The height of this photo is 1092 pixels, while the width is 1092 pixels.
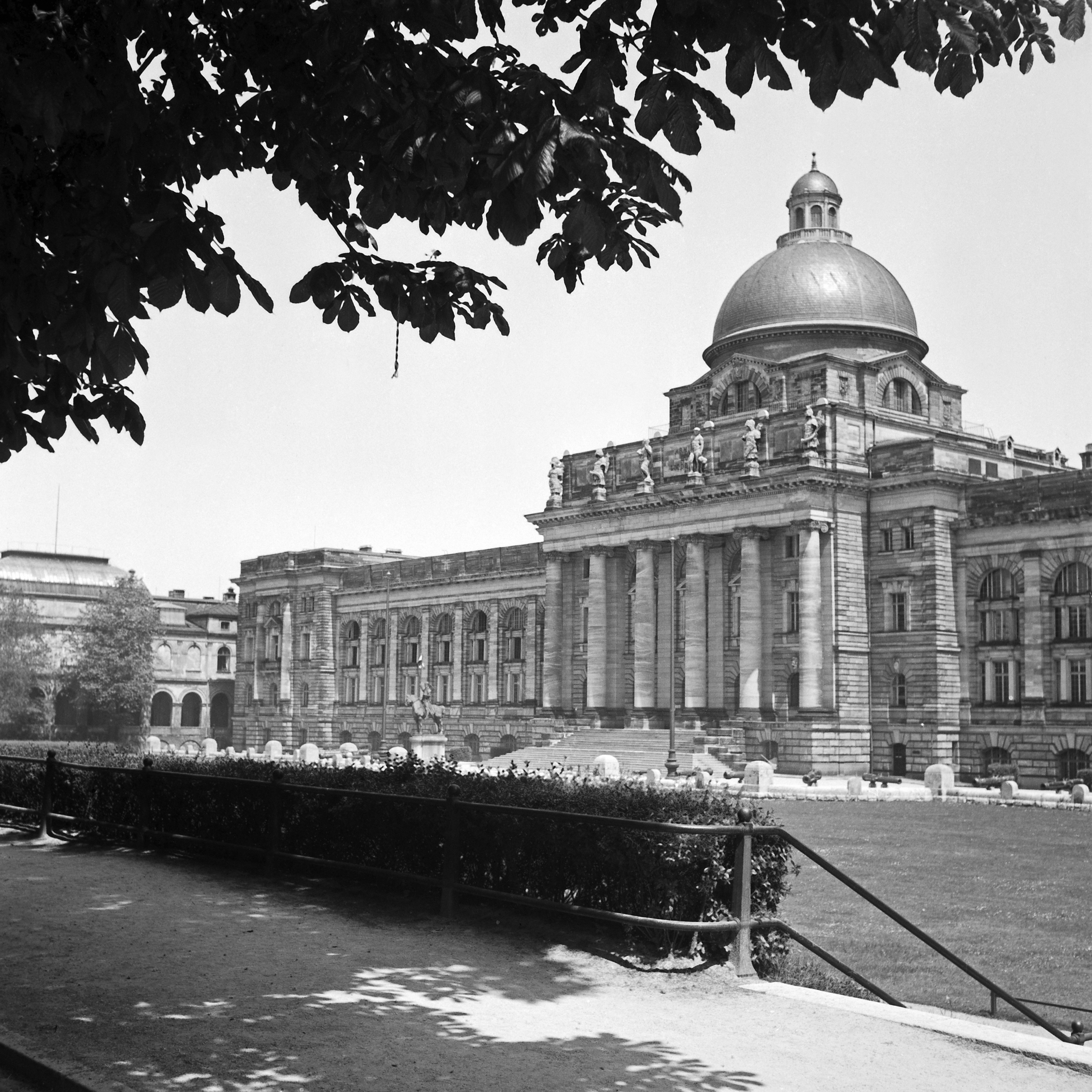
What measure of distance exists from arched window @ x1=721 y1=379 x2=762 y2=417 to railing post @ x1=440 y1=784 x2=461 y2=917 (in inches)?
2322

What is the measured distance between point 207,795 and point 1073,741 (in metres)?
49.4

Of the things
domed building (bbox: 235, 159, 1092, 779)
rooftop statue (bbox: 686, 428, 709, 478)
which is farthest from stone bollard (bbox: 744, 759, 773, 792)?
rooftop statue (bbox: 686, 428, 709, 478)

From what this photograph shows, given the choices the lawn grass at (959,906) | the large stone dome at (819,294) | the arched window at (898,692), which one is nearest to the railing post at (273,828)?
the lawn grass at (959,906)

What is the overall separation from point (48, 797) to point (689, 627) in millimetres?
52691

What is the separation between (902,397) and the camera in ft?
232

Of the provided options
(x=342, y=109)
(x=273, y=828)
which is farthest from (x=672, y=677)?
(x=342, y=109)

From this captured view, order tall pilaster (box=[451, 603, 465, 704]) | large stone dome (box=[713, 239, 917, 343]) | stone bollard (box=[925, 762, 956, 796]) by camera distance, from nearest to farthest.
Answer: stone bollard (box=[925, 762, 956, 796]), large stone dome (box=[713, 239, 917, 343]), tall pilaster (box=[451, 603, 465, 704])

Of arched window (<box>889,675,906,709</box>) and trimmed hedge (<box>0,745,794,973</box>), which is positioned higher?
arched window (<box>889,675,906,709</box>)

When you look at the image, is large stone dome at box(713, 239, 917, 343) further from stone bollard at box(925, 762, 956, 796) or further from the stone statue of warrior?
stone bollard at box(925, 762, 956, 796)

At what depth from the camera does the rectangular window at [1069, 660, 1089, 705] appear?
5878 centimetres

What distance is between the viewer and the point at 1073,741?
58.5m

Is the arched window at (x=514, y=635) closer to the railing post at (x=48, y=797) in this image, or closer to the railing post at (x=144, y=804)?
the railing post at (x=48, y=797)

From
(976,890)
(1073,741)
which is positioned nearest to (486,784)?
(976,890)

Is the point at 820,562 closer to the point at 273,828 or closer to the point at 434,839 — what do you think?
the point at 273,828
